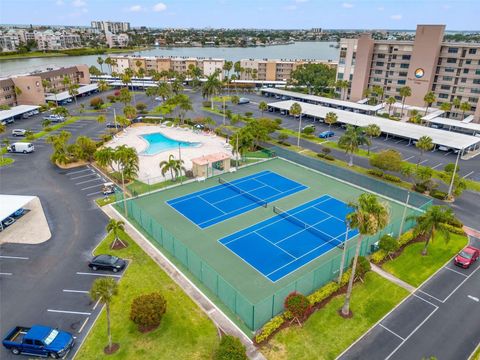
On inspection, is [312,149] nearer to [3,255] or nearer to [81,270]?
[81,270]

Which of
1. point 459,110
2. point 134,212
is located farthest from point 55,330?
point 459,110

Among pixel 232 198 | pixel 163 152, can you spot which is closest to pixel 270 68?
pixel 163 152

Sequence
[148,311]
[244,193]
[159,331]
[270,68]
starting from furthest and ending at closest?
[270,68] < [244,193] < [159,331] < [148,311]

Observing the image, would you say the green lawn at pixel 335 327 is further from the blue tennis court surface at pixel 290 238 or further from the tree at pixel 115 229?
the tree at pixel 115 229

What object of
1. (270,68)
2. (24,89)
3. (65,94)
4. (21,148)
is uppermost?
(270,68)

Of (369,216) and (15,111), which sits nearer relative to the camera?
(369,216)

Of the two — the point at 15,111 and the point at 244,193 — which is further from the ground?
the point at 15,111

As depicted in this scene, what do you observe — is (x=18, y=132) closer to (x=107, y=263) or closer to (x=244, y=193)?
(x=244, y=193)
